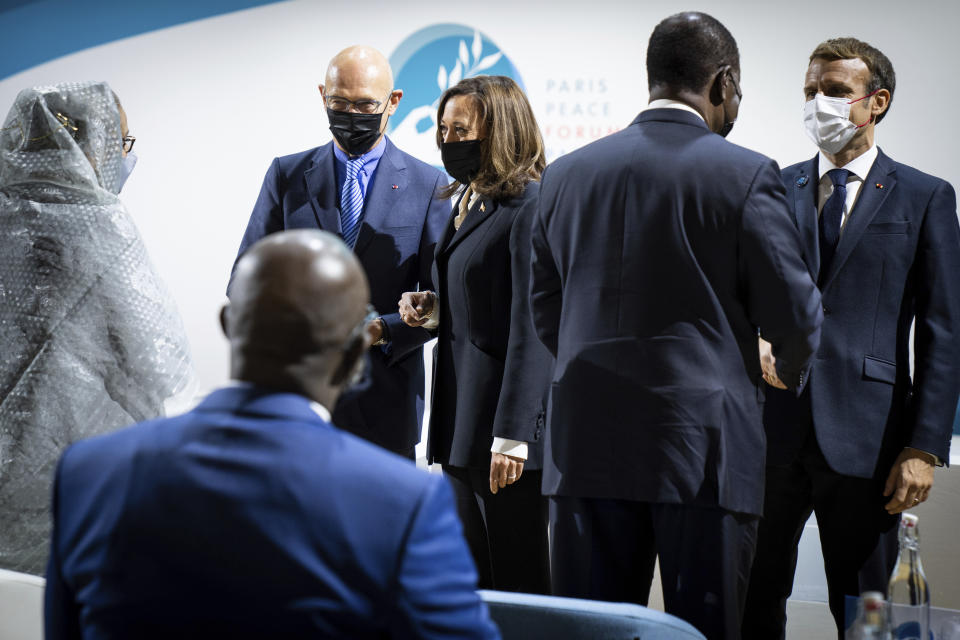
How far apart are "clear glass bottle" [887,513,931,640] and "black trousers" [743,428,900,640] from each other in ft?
2.25

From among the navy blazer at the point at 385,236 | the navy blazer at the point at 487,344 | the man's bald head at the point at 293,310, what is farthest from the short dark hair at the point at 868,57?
the man's bald head at the point at 293,310

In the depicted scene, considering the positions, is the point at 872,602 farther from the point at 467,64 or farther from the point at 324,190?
the point at 467,64

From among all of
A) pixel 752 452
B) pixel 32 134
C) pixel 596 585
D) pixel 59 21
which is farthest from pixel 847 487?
pixel 59 21

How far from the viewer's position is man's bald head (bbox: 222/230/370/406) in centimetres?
101

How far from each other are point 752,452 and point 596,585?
396 millimetres

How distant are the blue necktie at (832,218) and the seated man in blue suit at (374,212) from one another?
1.08 m

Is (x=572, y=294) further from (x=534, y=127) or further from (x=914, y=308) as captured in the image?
(x=914, y=308)

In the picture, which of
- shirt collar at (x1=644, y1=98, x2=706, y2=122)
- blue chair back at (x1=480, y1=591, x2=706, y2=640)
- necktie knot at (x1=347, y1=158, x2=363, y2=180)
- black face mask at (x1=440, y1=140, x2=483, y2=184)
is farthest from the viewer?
necktie knot at (x1=347, y1=158, x2=363, y2=180)

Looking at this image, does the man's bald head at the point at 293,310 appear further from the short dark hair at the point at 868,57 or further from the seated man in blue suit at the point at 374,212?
the short dark hair at the point at 868,57

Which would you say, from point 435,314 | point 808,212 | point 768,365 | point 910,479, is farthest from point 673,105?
point 910,479

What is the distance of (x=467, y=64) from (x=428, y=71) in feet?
0.59

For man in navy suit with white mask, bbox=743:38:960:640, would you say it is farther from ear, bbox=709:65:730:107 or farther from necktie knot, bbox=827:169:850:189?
ear, bbox=709:65:730:107

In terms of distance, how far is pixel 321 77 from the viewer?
4.50 m

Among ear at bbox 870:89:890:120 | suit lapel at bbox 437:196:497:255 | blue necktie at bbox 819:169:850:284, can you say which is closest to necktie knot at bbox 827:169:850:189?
blue necktie at bbox 819:169:850:284
